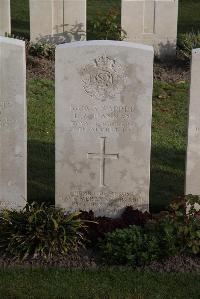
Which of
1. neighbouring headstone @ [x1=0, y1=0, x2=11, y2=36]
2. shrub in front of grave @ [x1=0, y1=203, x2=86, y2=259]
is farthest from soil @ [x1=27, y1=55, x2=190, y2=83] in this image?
shrub in front of grave @ [x1=0, y1=203, x2=86, y2=259]

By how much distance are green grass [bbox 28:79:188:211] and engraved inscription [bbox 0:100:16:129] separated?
136 centimetres

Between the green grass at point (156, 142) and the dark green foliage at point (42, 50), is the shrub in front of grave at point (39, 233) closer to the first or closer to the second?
the green grass at point (156, 142)

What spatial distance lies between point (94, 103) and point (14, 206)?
1601 millimetres

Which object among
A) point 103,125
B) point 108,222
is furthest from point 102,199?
point 103,125

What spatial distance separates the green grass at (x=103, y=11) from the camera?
1881 cm

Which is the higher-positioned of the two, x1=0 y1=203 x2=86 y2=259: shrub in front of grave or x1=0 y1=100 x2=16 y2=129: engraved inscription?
x1=0 y1=100 x2=16 y2=129: engraved inscription

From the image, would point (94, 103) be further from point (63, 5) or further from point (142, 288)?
point (63, 5)

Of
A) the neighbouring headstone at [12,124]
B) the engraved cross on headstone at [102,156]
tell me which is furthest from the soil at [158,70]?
the engraved cross on headstone at [102,156]

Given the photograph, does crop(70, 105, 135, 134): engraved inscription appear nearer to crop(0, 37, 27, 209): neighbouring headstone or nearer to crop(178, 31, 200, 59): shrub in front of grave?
crop(0, 37, 27, 209): neighbouring headstone

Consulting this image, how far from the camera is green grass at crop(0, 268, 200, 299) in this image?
700 cm

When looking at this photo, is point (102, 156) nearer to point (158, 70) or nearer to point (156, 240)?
point (156, 240)

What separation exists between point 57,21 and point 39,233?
9025 millimetres

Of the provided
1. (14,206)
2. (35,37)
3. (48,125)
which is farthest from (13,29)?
(14,206)

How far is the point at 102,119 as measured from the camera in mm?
8219
